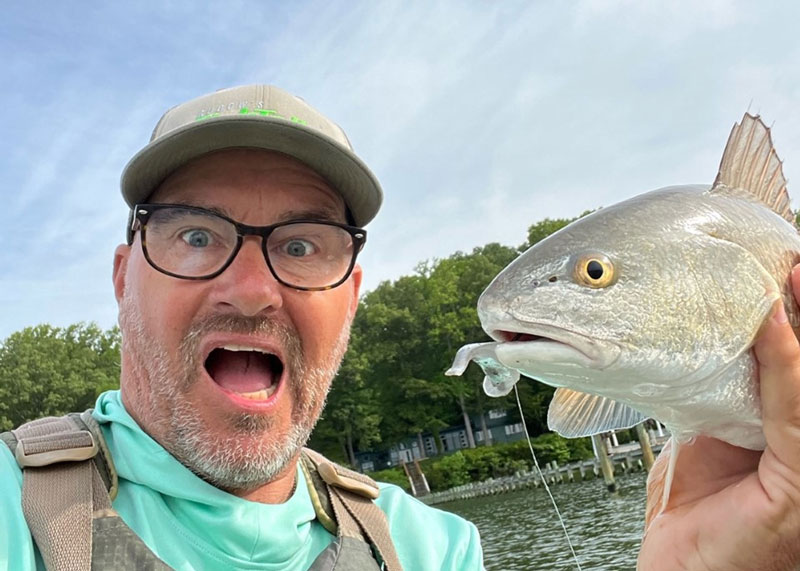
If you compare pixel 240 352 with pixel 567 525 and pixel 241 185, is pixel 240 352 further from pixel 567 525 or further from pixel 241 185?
pixel 567 525

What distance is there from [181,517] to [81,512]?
408 millimetres

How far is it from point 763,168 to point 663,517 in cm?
125

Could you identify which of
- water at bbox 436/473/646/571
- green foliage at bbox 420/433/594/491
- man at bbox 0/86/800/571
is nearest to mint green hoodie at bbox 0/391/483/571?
man at bbox 0/86/800/571

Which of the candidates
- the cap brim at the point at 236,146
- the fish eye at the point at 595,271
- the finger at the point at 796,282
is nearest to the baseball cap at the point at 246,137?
the cap brim at the point at 236,146

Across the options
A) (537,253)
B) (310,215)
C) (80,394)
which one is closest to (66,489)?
(310,215)

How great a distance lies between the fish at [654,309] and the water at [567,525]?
1443 cm

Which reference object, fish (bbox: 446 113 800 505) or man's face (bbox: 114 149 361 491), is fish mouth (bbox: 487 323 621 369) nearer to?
fish (bbox: 446 113 800 505)

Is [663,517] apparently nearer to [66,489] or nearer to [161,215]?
[66,489]

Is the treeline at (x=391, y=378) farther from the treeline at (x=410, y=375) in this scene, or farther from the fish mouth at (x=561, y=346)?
the fish mouth at (x=561, y=346)

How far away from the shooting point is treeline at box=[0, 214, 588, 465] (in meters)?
47.6

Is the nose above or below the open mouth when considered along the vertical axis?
above

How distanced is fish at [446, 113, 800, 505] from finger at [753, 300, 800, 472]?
0.10 feet

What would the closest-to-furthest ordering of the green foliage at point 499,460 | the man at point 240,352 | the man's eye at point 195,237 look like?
the man at point 240,352
the man's eye at point 195,237
the green foliage at point 499,460

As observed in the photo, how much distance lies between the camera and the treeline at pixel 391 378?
156 feet
